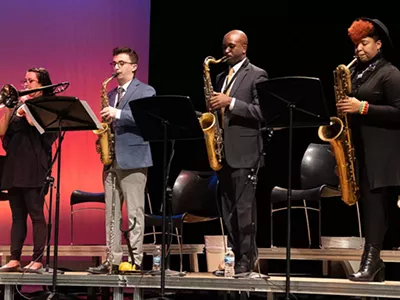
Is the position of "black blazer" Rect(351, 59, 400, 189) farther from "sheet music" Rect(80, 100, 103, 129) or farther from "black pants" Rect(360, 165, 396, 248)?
"sheet music" Rect(80, 100, 103, 129)

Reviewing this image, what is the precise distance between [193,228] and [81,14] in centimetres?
290

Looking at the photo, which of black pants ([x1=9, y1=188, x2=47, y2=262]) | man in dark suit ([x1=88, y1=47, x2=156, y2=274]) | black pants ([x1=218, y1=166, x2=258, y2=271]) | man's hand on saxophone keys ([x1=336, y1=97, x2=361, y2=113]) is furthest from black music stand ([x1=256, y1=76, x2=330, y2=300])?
black pants ([x1=9, y1=188, x2=47, y2=262])

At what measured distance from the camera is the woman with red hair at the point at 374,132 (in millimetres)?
4996

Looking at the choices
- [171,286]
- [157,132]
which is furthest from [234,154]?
[171,286]

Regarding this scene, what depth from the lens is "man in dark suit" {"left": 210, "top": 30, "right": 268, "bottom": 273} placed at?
5527mm

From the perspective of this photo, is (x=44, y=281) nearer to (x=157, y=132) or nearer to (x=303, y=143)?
(x=157, y=132)

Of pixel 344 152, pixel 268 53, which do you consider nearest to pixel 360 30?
pixel 344 152

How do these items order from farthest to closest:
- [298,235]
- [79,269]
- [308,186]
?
1. [79,269]
2. [298,235]
3. [308,186]

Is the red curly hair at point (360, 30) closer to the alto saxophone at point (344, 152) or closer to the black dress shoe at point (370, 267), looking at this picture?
the alto saxophone at point (344, 152)

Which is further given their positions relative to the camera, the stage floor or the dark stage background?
the dark stage background

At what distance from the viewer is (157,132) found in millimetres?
5406

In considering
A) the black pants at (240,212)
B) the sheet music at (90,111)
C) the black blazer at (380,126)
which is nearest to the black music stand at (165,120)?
the sheet music at (90,111)

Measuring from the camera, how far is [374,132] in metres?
5.08

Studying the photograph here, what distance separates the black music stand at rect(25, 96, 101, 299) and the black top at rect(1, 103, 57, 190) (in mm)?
643
